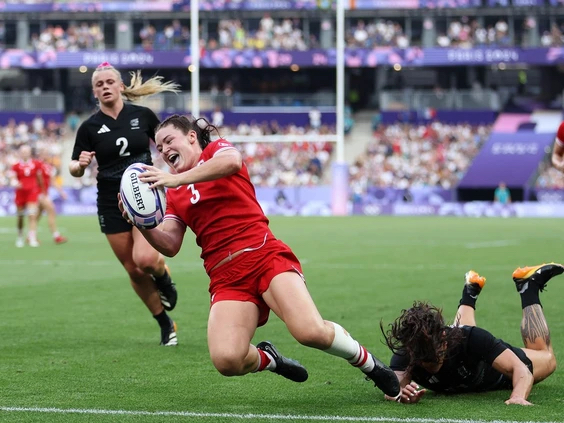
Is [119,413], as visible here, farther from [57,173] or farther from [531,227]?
[57,173]

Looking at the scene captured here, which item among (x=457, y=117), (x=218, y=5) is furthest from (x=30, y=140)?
(x=457, y=117)

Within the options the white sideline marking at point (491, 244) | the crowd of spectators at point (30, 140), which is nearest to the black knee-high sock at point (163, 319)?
the white sideline marking at point (491, 244)

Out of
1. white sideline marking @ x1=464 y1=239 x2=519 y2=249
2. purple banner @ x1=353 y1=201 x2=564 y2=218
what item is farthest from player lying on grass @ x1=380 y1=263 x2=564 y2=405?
purple banner @ x1=353 y1=201 x2=564 y2=218

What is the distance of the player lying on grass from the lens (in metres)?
6.40

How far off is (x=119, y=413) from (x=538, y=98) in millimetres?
45855

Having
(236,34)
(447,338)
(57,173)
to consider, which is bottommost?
(57,173)

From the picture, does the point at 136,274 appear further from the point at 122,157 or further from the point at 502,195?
the point at 502,195

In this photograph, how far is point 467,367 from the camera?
6625 mm

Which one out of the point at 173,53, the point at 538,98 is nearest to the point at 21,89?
the point at 173,53

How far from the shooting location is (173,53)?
160ft

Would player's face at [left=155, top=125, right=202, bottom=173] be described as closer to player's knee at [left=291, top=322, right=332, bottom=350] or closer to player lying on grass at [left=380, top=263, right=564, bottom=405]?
player's knee at [left=291, top=322, right=332, bottom=350]

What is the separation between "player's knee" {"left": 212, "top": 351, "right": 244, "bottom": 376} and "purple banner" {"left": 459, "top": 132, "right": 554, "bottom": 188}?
118 ft

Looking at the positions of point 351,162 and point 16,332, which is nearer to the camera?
point 16,332

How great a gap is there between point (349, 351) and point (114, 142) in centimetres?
372
